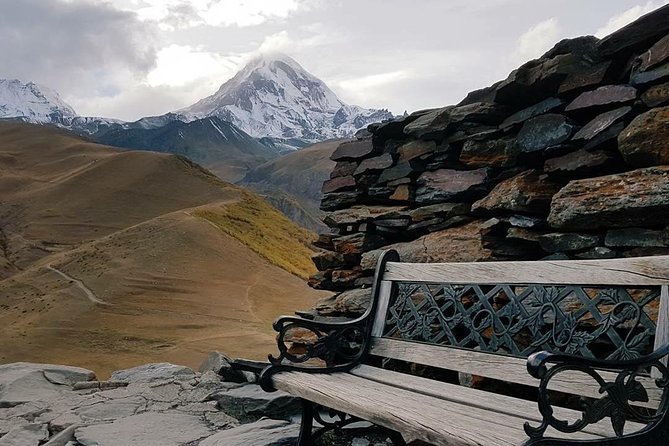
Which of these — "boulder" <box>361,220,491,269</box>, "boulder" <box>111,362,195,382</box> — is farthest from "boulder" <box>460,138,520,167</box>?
"boulder" <box>111,362,195,382</box>

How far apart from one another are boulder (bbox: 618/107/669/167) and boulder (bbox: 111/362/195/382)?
12.2 feet

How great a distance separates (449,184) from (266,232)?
78.4 ft

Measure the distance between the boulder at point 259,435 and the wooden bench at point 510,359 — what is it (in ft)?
0.75

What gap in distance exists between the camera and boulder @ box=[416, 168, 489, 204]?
401 cm

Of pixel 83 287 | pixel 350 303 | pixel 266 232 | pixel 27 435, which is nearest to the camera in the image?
pixel 27 435

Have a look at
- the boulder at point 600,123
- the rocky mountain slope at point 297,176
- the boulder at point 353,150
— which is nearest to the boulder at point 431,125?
the boulder at point 353,150

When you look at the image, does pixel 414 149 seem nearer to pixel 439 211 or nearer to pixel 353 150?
pixel 439 211

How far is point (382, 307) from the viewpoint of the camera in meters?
3.54

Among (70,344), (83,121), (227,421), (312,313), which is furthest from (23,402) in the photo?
(83,121)

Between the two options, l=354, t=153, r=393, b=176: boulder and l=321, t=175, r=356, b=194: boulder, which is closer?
l=354, t=153, r=393, b=176: boulder

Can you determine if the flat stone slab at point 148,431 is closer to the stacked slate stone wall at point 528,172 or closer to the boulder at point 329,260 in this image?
the stacked slate stone wall at point 528,172

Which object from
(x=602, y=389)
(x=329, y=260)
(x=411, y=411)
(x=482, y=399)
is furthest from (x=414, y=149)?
(x=602, y=389)

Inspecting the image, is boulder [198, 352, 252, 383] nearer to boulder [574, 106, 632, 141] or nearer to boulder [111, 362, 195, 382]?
boulder [111, 362, 195, 382]

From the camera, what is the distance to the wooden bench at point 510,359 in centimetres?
187
